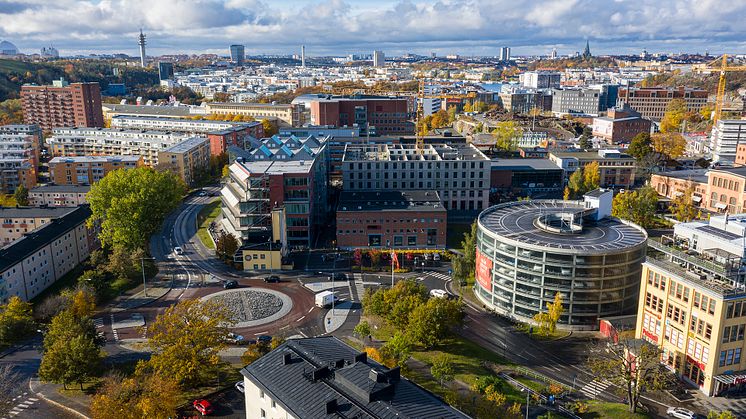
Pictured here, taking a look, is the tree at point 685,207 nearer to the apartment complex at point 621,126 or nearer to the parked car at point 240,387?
the apartment complex at point 621,126

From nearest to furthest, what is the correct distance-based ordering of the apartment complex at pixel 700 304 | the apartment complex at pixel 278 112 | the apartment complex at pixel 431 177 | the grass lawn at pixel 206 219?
the apartment complex at pixel 700 304 → the grass lawn at pixel 206 219 → the apartment complex at pixel 431 177 → the apartment complex at pixel 278 112

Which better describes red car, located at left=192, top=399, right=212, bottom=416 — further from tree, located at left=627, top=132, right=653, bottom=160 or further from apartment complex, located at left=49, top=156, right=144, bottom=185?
tree, located at left=627, top=132, right=653, bottom=160

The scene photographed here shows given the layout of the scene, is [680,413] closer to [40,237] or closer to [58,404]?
[58,404]

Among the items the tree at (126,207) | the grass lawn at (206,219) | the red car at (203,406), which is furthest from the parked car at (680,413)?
the tree at (126,207)

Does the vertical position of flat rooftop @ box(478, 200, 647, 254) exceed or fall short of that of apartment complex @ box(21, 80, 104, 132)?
it falls short

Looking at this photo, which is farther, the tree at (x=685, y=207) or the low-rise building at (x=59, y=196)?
the low-rise building at (x=59, y=196)

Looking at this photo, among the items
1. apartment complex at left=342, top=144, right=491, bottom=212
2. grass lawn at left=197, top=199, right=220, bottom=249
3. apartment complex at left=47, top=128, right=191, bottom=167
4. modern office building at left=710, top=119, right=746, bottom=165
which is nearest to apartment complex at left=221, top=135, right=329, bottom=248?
grass lawn at left=197, top=199, right=220, bottom=249

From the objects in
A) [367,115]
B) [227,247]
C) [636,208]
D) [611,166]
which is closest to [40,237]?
[227,247]
